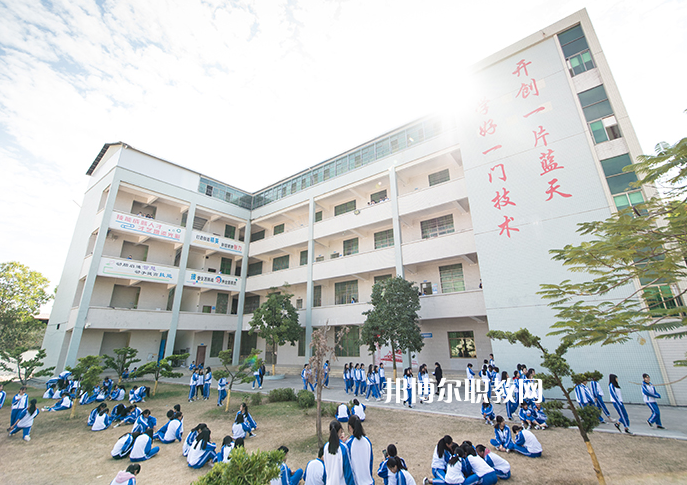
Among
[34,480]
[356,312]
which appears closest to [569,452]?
[34,480]

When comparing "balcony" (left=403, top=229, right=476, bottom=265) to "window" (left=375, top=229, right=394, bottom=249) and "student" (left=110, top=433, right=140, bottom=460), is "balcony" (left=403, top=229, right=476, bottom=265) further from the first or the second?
"student" (left=110, top=433, right=140, bottom=460)

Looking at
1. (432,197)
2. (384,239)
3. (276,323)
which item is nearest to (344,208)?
(384,239)

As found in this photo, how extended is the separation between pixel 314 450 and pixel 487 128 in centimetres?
1463

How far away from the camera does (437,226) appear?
1812 cm

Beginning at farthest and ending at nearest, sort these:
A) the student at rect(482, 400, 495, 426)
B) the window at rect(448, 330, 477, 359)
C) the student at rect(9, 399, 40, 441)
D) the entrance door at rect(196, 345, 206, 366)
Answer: the entrance door at rect(196, 345, 206, 366), the window at rect(448, 330, 477, 359), the student at rect(9, 399, 40, 441), the student at rect(482, 400, 495, 426)

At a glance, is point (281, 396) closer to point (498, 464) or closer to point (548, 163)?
point (498, 464)

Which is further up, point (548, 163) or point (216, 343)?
point (548, 163)

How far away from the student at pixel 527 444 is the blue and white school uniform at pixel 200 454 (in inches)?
261

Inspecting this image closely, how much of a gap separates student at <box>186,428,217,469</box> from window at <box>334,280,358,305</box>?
13738mm

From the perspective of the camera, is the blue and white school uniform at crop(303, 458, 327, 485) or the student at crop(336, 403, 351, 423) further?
the student at crop(336, 403, 351, 423)

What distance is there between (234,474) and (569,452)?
698cm

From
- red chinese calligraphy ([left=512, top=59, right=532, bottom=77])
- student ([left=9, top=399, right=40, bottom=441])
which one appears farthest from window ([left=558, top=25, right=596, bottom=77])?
student ([left=9, top=399, right=40, bottom=441])

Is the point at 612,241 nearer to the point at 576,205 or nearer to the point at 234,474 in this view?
the point at 234,474

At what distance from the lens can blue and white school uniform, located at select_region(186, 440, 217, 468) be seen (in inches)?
266
